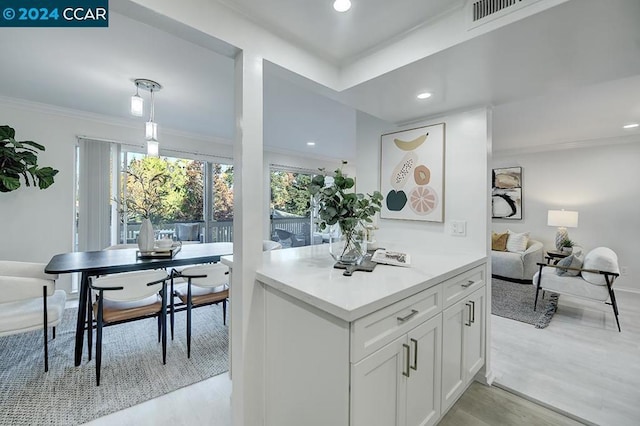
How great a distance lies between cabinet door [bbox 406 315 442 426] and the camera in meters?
1.27

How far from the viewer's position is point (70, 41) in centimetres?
188

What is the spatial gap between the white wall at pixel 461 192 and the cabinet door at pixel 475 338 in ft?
1.33

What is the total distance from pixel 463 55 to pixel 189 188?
14.6 feet

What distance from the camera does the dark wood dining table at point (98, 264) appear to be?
84.1 inches

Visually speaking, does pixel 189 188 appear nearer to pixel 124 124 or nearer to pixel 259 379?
pixel 124 124

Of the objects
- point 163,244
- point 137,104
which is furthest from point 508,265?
point 137,104

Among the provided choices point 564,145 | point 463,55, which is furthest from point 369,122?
point 564,145

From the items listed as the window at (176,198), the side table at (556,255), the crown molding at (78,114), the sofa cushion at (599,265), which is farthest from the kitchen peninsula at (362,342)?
the side table at (556,255)

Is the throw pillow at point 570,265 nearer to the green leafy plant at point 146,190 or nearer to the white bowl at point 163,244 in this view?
the white bowl at point 163,244

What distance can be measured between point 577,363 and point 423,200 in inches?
76.6

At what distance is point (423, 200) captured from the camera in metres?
2.34

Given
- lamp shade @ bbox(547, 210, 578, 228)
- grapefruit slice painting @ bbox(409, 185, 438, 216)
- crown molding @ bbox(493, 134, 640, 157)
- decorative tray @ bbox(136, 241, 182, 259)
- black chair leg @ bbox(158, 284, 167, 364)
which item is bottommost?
black chair leg @ bbox(158, 284, 167, 364)

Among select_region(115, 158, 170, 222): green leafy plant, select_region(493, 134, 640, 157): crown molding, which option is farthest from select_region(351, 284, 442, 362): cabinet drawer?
select_region(493, 134, 640, 157): crown molding

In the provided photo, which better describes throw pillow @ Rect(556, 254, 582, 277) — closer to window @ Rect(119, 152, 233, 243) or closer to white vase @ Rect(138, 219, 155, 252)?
white vase @ Rect(138, 219, 155, 252)
